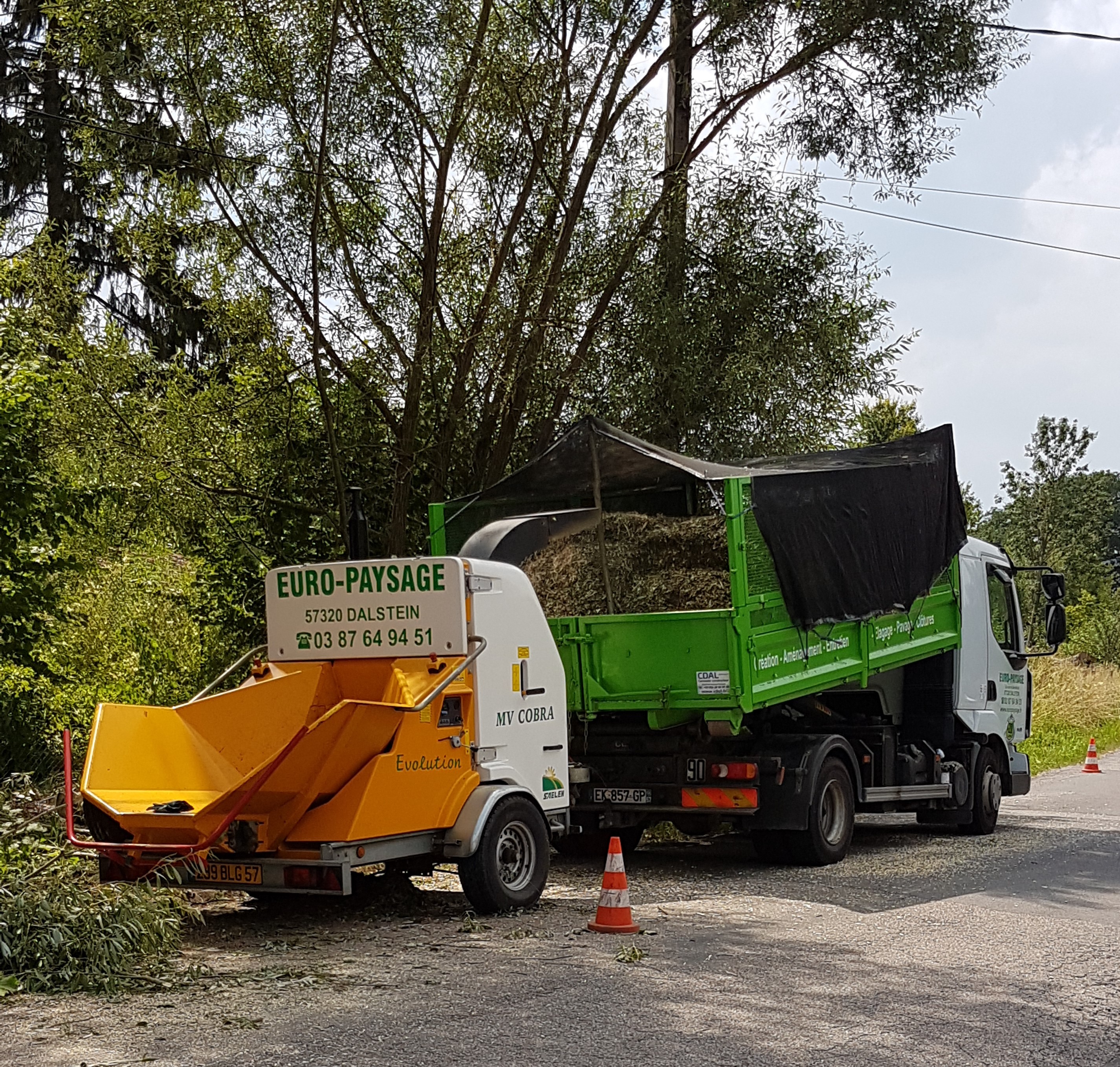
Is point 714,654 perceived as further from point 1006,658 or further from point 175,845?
point 1006,658

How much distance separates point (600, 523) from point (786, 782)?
8.15 ft

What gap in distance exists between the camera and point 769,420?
1495cm

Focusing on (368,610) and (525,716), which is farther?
(525,716)

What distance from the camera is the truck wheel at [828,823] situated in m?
10.9

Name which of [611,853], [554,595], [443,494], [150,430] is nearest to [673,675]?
[554,595]

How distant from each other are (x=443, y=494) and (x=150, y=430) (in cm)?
296

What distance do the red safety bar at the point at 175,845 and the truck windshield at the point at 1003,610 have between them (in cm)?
866

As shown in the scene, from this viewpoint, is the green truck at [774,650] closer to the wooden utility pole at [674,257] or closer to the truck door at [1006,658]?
the truck door at [1006,658]

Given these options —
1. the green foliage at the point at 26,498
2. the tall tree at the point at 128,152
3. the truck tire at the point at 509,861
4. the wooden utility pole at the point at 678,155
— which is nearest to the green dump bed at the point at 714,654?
the truck tire at the point at 509,861

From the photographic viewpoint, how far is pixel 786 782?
10859mm

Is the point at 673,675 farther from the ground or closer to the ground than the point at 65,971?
farther from the ground

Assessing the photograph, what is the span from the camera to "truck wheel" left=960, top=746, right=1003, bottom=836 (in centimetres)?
1355

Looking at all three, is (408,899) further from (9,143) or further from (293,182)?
(9,143)

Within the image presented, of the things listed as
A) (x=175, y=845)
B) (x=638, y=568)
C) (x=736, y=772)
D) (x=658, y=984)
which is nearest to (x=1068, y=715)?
(x=736, y=772)
